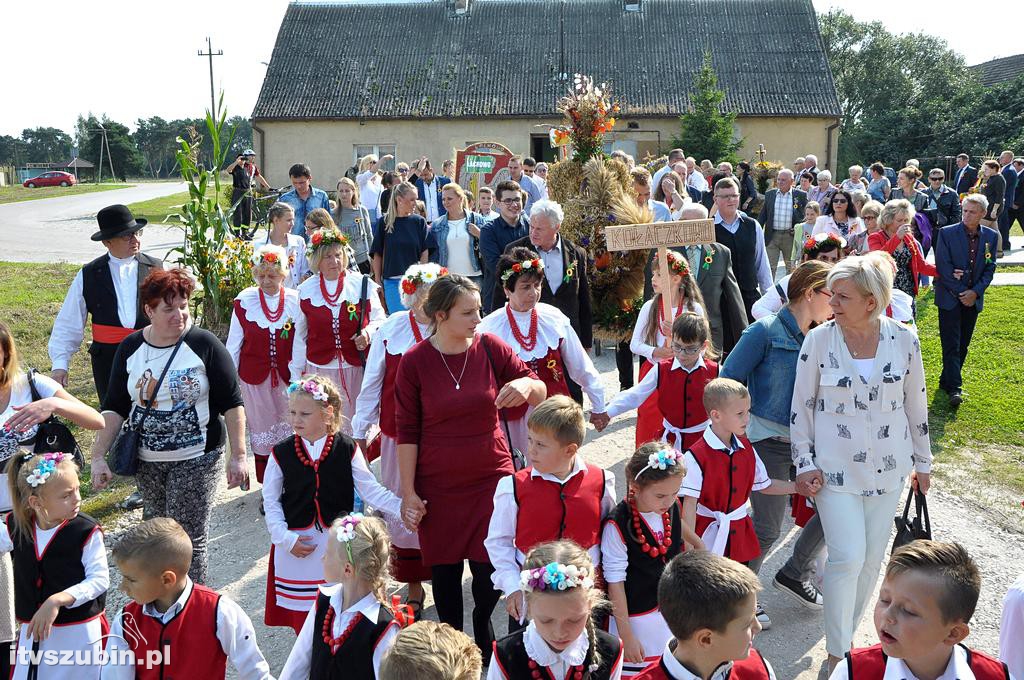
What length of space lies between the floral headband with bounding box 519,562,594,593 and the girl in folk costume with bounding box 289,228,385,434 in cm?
381

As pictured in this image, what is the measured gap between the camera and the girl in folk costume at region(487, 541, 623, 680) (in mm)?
2961

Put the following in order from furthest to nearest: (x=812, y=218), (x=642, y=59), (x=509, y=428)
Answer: (x=642, y=59) < (x=812, y=218) < (x=509, y=428)

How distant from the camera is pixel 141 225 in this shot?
618cm

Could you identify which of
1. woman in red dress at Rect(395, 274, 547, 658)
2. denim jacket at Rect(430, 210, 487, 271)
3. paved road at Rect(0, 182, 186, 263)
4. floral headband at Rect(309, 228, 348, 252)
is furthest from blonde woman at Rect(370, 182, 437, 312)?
paved road at Rect(0, 182, 186, 263)

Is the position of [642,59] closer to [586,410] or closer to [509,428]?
[586,410]

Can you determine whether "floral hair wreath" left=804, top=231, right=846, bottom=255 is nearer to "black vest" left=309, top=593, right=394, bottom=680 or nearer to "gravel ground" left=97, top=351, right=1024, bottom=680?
"gravel ground" left=97, top=351, right=1024, bottom=680

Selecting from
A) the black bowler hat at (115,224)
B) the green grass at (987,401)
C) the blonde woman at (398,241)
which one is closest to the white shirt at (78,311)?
the black bowler hat at (115,224)

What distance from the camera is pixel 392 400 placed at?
203 inches

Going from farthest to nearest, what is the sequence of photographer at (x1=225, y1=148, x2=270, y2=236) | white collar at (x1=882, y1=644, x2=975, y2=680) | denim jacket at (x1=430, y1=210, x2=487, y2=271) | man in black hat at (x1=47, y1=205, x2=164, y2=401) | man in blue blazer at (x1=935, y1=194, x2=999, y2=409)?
1. photographer at (x1=225, y1=148, x2=270, y2=236)
2. denim jacket at (x1=430, y1=210, x2=487, y2=271)
3. man in blue blazer at (x1=935, y1=194, x2=999, y2=409)
4. man in black hat at (x1=47, y1=205, x2=164, y2=401)
5. white collar at (x1=882, y1=644, x2=975, y2=680)

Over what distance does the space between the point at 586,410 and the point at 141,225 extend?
4.37 metres

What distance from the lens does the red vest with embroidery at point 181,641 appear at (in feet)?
11.1

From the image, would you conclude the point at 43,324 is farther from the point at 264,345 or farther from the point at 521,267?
the point at 521,267

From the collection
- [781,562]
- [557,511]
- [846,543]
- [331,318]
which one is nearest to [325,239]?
[331,318]

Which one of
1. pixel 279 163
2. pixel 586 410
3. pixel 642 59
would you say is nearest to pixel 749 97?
pixel 642 59
